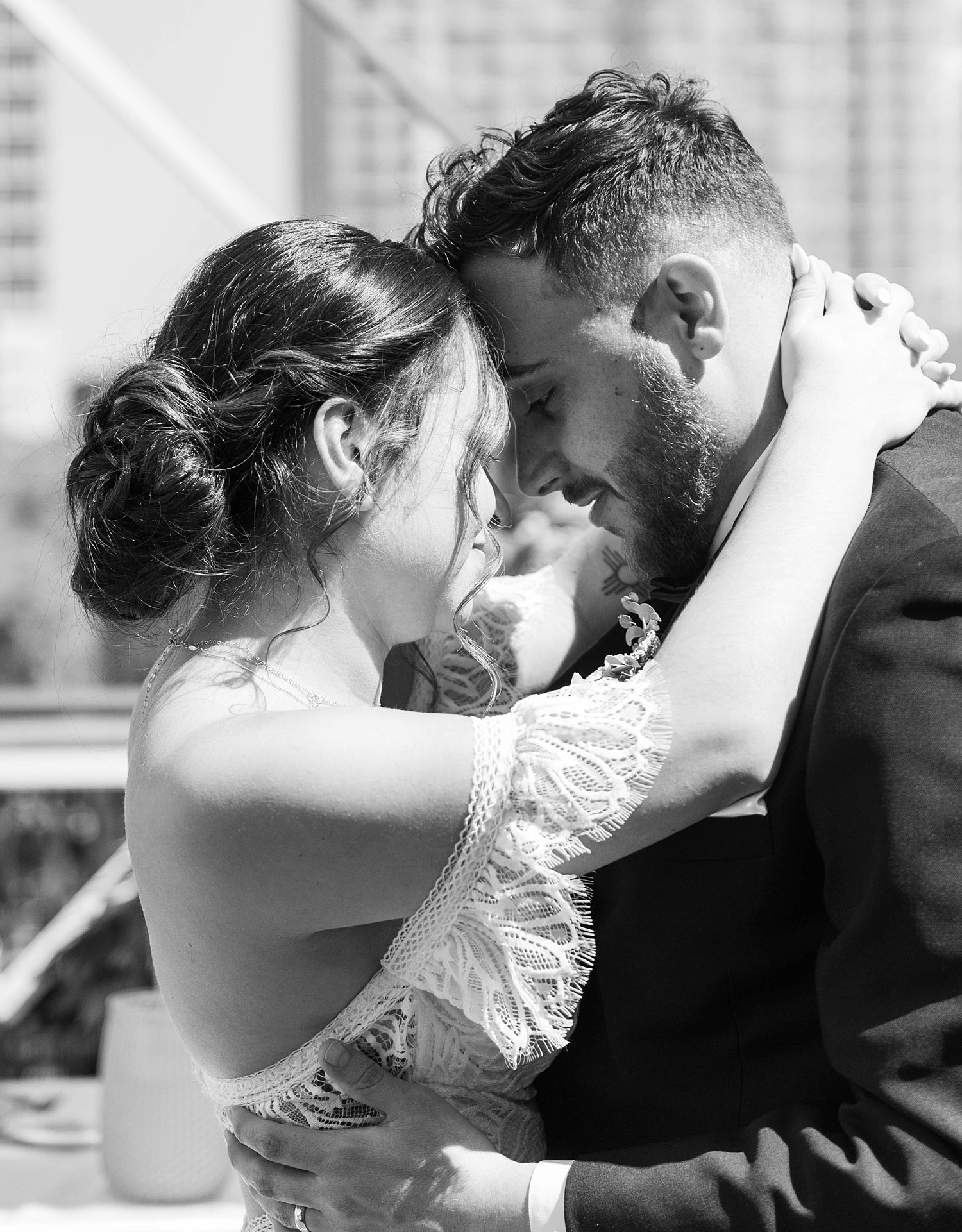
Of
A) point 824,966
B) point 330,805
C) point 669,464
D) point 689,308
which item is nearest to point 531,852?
point 330,805

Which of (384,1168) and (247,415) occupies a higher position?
(247,415)

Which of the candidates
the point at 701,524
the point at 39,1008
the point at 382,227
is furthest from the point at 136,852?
the point at 39,1008

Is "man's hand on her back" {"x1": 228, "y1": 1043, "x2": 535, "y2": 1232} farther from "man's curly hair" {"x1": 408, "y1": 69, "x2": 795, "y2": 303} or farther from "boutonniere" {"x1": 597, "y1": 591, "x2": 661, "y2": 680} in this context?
"man's curly hair" {"x1": 408, "y1": 69, "x2": 795, "y2": 303}

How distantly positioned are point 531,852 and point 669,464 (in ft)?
2.37

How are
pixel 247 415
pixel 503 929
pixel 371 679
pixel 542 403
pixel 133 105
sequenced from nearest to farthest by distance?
1. pixel 503 929
2. pixel 247 415
3. pixel 371 679
4. pixel 542 403
5. pixel 133 105

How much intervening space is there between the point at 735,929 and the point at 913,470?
60 cm

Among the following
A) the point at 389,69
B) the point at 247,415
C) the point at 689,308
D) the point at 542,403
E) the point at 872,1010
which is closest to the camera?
the point at 872,1010

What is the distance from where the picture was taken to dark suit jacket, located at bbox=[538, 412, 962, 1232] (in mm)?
1362

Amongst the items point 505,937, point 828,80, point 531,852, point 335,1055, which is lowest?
point 828,80

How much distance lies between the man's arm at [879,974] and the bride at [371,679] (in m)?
0.10

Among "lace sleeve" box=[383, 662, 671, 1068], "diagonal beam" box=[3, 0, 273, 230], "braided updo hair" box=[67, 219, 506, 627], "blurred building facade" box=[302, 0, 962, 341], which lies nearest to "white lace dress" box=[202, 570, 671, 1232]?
"lace sleeve" box=[383, 662, 671, 1068]

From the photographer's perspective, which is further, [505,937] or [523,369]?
[523,369]

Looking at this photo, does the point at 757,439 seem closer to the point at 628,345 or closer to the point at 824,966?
the point at 628,345

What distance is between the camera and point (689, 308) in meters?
1.94
